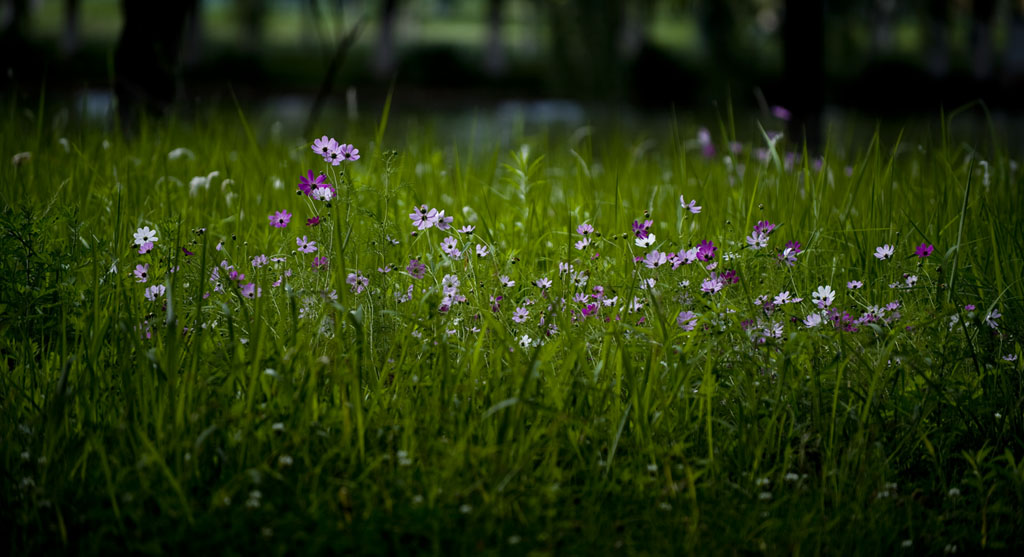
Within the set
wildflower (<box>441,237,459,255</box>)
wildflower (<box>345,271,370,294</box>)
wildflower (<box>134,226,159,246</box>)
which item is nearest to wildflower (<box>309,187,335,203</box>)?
wildflower (<box>345,271,370,294</box>)

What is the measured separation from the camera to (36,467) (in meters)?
1.81

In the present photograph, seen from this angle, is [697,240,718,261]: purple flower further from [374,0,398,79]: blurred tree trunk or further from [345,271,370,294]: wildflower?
[374,0,398,79]: blurred tree trunk

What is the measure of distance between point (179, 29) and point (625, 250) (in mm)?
3430

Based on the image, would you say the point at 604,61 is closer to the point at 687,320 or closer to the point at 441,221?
the point at 441,221

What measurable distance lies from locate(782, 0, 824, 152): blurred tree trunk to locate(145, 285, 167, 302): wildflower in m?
4.22

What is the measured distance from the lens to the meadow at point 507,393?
1.70 metres

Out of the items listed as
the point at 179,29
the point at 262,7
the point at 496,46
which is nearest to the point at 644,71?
the point at 496,46

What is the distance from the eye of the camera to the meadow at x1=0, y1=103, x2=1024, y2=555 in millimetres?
1696

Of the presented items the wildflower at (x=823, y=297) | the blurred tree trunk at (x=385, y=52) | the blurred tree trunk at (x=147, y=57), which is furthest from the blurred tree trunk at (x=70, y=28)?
the wildflower at (x=823, y=297)

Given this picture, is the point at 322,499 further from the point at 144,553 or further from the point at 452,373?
the point at 452,373

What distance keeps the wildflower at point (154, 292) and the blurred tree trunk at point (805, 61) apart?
13.8ft

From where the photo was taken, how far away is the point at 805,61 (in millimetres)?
Result: 5391

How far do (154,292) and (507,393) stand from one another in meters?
0.99

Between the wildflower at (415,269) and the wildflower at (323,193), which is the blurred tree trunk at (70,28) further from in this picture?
the wildflower at (415,269)
